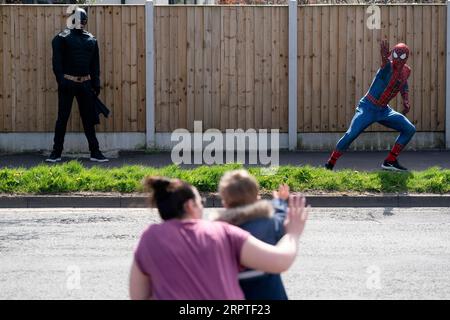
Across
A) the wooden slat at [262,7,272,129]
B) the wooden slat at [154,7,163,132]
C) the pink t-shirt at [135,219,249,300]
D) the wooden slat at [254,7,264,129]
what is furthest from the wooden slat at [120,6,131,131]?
the pink t-shirt at [135,219,249,300]

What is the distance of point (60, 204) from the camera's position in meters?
13.4

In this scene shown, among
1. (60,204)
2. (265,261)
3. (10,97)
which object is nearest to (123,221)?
(60,204)

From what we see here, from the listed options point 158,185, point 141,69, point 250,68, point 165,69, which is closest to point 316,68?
point 250,68

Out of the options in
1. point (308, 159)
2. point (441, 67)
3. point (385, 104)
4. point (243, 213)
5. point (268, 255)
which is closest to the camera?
point (268, 255)

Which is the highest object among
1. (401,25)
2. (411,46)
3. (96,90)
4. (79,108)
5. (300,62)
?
(401,25)

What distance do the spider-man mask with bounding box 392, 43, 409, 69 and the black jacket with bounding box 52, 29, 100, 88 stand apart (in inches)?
175

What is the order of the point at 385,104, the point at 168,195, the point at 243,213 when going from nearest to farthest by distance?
the point at 168,195
the point at 243,213
the point at 385,104

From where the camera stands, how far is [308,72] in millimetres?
17578

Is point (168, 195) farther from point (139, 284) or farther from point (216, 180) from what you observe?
point (216, 180)

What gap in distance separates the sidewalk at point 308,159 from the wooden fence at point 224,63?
0.55m

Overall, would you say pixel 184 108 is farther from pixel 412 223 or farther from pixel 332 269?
pixel 332 269

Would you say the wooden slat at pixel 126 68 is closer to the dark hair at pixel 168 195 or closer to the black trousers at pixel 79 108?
the black trousers at pixel 79 108

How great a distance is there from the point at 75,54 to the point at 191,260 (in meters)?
11.5

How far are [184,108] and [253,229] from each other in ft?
39.6
